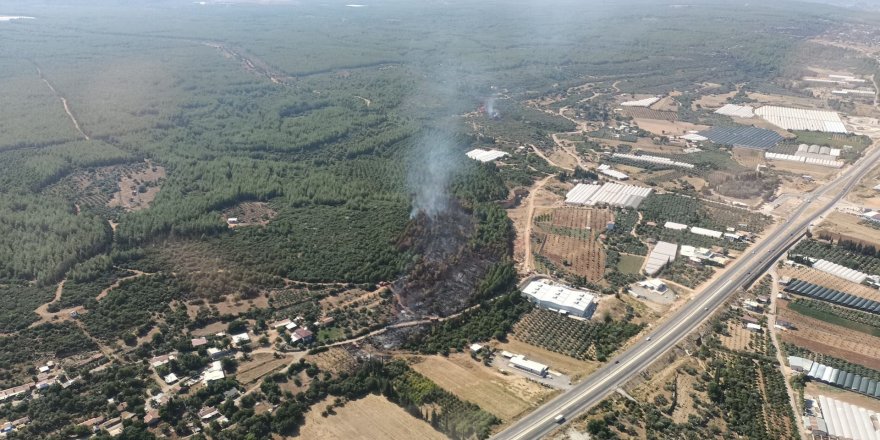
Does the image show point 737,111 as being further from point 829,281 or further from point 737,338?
point 737,338

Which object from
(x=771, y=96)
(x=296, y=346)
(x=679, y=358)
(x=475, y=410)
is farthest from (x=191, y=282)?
(x=771, y=96)

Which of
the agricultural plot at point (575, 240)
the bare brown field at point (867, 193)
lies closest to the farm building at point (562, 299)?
the agricultural plot at point (575, 240)

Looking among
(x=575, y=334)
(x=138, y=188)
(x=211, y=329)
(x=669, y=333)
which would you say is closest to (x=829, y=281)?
(x=669, y=333)

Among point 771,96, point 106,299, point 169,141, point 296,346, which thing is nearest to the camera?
point 296,346

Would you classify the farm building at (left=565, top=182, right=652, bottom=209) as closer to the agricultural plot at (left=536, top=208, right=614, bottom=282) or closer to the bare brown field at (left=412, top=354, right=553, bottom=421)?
the agricultural plot at (left=536, top=208, right=614, bottom=282)

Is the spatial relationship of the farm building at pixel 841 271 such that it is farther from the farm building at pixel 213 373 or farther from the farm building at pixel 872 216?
the farm building at pixel 213 373

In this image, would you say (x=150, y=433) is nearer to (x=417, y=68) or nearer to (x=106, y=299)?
(x=106, y=299)
